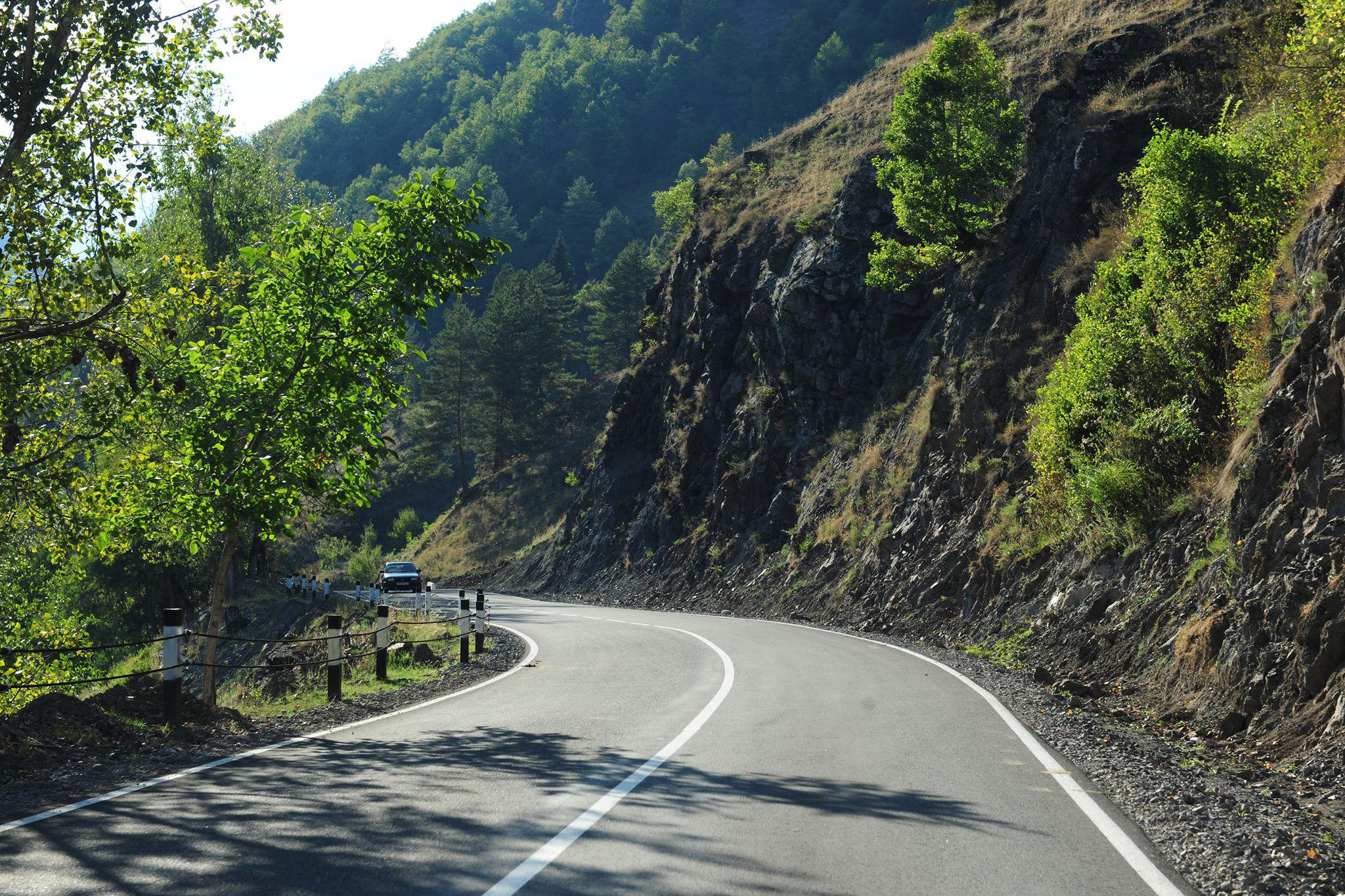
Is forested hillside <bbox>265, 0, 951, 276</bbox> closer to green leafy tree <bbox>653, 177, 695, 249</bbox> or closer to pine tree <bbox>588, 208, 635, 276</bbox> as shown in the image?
pine tree <bbox>588, 208, 635, 276</bbox>

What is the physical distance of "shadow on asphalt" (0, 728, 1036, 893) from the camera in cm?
493

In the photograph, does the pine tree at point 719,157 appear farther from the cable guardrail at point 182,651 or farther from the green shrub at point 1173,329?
the cable guardrail at point 182,651

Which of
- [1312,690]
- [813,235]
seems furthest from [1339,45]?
[813,235]

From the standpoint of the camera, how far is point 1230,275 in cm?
1662

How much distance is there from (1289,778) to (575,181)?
456 feet

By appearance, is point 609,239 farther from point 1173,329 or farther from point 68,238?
point 68,238

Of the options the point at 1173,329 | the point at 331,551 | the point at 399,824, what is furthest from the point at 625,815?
the point at 331,551

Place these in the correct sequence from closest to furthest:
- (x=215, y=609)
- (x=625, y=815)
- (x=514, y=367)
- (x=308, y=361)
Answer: (x=625, y=815), (x=308, y=361), (x=215, y=609), (x=514, y=367)

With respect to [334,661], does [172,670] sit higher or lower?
higher

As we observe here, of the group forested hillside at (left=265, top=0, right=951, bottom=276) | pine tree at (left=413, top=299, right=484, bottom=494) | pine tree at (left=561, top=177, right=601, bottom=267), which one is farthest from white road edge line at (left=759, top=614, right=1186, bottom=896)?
pine tree at (left=561, top=177, right=601, bottom=267)

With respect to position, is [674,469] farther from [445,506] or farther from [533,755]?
[445,506]

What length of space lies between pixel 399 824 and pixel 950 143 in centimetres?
2775

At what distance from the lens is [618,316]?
79.8m

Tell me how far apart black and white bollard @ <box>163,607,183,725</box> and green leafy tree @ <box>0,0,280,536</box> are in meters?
2.59
